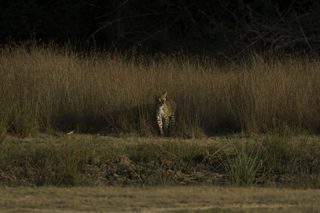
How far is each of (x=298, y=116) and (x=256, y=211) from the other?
22.0 ft

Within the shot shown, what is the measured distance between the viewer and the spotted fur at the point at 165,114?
611 inches

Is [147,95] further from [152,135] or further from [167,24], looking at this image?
[167,24]

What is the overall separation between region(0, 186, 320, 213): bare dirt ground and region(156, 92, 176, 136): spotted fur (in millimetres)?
4169

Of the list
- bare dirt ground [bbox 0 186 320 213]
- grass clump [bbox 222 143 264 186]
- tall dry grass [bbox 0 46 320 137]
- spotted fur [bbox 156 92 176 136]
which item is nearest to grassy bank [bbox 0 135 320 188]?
grass clump [bbox 222 143 264 186]

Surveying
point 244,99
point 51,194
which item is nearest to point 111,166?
point 51,194

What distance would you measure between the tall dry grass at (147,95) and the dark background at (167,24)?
6435 mm

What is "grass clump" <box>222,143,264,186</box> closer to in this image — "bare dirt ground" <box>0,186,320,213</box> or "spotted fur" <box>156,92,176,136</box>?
"bare dirt ground" <box>0,186,320,213</box>

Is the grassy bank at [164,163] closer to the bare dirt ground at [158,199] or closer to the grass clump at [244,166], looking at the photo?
the grass clump at [244,166]

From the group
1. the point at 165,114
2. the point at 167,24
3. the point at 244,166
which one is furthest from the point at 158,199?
the point at 167,24

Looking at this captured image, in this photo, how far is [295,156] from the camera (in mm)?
13031

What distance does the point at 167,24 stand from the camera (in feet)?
98.8

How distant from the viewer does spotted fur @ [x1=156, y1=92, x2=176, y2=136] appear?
1552 cm

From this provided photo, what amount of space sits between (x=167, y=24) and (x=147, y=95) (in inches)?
531

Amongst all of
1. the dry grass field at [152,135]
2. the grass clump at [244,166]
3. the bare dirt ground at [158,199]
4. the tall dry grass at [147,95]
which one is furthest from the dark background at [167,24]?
the bare dirt ground at [158,199]
